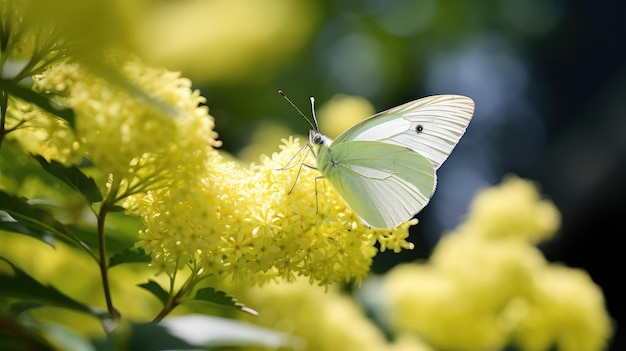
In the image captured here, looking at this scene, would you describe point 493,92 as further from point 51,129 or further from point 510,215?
point 51,129

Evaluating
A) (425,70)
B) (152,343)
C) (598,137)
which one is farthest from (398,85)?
(152,343)

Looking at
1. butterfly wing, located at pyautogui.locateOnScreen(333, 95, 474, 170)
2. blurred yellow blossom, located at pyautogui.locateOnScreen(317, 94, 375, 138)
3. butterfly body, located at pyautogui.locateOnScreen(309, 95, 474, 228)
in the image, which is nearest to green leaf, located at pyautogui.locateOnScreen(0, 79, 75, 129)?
butterfly body, located at pyautogui.locateOnScreen(309, 95, 474, 228)

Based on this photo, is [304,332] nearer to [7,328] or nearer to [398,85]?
[7,328]

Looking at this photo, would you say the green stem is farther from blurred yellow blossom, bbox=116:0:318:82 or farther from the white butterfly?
the white butterfly

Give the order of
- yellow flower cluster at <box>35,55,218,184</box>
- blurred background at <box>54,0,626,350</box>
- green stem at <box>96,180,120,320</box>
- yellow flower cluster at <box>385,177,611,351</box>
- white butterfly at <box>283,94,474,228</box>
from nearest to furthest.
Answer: yellow flower cluster at <box>35,55,218,184</box> → green stem at <box>96,180,120,320</box> → white butterfly at <box>283,94,474,228</box> → yellow flower cluster at <box>385,177,611,351</box> → blurred background at <box>54,0,626,350</box>

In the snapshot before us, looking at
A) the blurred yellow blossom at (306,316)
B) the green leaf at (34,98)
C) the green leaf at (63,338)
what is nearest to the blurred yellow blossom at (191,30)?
the green leaf at (34,98)
